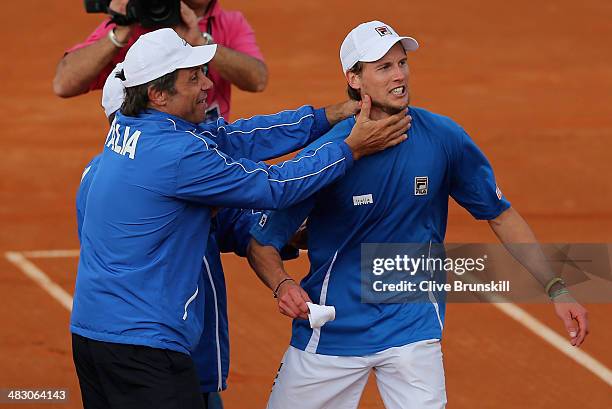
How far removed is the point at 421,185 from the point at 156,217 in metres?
1.45

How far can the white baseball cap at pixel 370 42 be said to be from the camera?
22.1 feet

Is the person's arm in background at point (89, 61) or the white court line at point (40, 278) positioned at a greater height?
the person's arm in background at point (89, 61)

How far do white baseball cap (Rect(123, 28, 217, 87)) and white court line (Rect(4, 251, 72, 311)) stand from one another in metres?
5.20

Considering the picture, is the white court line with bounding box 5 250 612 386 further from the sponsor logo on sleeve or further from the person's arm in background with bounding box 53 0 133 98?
the sponsor logo on sleeve

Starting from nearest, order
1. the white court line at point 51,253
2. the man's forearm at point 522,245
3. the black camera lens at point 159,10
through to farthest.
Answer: the man's forearm at point 522,245 < the black camera lens at point 159,10 < the white court line at point 51,253

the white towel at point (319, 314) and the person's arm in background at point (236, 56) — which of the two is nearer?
the white towel at point (319, 314)

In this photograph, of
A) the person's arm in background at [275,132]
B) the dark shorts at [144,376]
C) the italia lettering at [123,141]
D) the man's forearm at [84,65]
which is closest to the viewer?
the dark shorts at [144,376]

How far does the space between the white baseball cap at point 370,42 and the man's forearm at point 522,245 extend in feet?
3.58

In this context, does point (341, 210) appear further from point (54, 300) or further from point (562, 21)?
point (562, 21)

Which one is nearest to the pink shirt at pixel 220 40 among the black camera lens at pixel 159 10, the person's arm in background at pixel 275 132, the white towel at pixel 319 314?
the black camera lens at pixel 159 10

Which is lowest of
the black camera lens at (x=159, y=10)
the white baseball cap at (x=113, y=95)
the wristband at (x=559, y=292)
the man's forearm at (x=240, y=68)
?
the wristband at (x=559, y=292)

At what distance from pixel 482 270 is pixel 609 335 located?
1.11 m

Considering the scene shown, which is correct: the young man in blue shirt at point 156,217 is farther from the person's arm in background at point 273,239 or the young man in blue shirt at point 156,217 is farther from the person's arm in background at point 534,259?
the person's arm in background at point 534,259

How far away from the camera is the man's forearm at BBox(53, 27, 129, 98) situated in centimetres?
870
